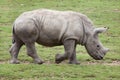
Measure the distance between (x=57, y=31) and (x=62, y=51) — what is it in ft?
14.3

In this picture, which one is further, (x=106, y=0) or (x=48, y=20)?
(x=106, y=0)

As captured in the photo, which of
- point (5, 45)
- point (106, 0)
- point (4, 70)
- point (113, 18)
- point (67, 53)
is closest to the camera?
point (4, 70)

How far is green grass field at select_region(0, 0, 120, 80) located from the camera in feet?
43.5

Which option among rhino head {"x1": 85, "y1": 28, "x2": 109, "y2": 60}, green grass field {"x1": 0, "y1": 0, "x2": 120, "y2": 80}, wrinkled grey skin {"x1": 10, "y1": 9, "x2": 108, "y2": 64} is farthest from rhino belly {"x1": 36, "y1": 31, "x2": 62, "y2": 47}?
rhino head {"x1": 85, "y1": 28, "x2": 109, "y2": 60}

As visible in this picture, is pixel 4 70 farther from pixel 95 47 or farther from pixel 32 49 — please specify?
pixel 95 47

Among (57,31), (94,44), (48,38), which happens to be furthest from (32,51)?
(94,44)

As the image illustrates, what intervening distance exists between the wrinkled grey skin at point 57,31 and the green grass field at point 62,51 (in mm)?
529

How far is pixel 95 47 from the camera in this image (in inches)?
579

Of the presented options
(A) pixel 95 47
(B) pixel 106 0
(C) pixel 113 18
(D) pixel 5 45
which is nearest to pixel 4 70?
(A) pixel 95 47

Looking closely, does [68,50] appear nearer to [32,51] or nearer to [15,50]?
[32,51]

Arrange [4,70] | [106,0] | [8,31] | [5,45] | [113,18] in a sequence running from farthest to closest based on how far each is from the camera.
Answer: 1. [106,0]
2. [113,18]
3. [8,31]
4. [5,45]
5. [4,70]

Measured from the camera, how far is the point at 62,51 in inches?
733

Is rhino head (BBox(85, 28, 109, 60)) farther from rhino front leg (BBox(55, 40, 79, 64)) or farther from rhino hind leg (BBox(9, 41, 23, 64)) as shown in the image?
rhino hind leg (BBox(9, 41, 23, 64))

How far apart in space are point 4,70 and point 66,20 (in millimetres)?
2415
